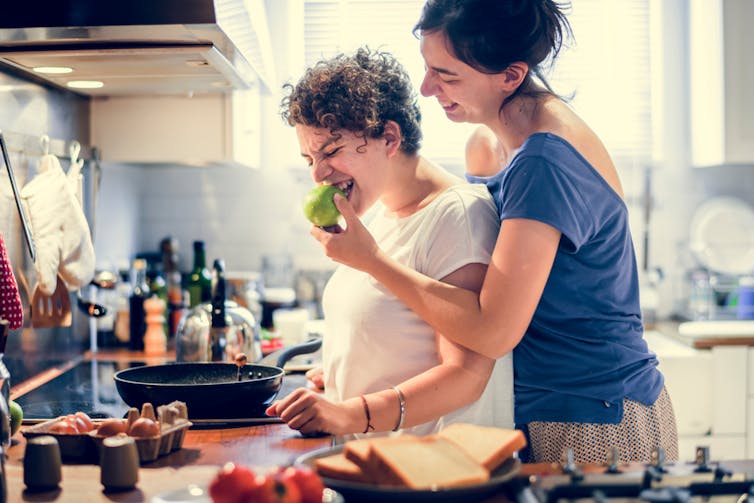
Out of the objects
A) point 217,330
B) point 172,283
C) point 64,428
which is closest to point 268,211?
point 172,283

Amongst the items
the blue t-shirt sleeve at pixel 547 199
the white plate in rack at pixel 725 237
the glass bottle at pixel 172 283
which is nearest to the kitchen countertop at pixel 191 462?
the blue t-shirt sleeve at pixel 547 199

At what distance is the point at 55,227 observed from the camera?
2.36 m

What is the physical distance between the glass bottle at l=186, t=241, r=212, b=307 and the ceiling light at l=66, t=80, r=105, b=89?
2.81 feet

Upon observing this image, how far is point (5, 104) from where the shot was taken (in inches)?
91.0

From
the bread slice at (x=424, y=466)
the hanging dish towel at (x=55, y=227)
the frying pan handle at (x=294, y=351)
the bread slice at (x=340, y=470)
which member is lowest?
the bread slice at (x=340, y=470)

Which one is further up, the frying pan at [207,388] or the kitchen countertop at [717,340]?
the frying pan at [207,388]

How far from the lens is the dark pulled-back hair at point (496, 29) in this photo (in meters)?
1.68

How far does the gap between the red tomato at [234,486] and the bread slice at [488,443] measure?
325mm

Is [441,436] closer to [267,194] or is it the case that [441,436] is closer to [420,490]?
[420,490]

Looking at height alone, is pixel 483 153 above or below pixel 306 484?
above

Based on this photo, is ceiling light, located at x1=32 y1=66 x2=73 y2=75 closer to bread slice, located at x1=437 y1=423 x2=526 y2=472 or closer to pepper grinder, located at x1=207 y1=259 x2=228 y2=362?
pepper grinder, located at x1=207 y1=259 x2=228 y2=362

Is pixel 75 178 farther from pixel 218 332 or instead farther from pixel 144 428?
pixel 144 428

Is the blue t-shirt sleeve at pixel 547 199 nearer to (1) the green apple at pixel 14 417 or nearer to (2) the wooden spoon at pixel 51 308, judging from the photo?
(1) the green apple at pixel 14 417

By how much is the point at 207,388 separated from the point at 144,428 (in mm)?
275
